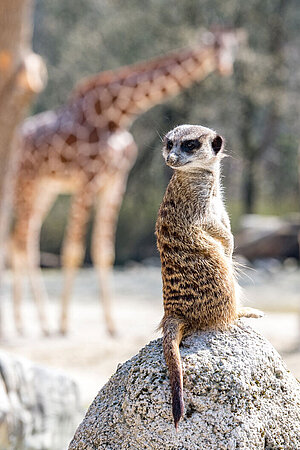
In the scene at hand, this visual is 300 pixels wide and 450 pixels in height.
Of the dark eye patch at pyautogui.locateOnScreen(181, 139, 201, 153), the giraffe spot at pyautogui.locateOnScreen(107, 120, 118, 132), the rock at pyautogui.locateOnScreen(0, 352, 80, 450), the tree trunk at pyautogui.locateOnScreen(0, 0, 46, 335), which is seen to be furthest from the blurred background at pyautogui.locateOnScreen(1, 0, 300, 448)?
the dark eye patch at pyautogui.locateOnScreen(181, 139, 201, 153)

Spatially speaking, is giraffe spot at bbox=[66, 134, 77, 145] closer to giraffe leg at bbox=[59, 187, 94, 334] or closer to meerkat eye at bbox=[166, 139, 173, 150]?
giraffe leg at bbox=[59, 187, 94, 334]

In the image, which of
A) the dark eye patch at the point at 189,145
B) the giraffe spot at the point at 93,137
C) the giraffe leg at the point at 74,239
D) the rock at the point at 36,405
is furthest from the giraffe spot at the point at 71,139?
the dark eye patch at the point at 189,145

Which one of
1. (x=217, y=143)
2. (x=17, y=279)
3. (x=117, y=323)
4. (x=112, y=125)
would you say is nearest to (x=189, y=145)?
(x=217, y=143)

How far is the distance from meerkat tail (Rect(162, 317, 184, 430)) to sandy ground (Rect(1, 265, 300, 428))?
86.4 inches

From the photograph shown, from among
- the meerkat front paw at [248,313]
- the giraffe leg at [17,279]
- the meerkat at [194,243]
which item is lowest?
the giraffe leg at [17,279]

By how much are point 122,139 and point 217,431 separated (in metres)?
6.81

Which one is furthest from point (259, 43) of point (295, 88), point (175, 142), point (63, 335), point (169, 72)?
point (175, 142)

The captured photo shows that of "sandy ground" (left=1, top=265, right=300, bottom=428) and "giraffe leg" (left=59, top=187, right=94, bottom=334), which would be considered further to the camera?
"giraffe leg" (left=59, top=187, right=94, bottom=334)

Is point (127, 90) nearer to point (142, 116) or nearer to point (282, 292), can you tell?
point (282, 292)

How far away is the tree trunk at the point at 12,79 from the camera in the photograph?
6836 millimetres

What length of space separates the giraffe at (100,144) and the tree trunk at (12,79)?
1.41 metres

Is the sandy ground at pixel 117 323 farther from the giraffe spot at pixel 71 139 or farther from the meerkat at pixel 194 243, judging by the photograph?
the giraffe spot at pixel 71 139

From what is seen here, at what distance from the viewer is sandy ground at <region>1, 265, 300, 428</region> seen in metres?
7.28

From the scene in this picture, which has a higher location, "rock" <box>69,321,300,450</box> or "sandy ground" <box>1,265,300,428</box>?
"rock" <box>69,321,300,450</box>
